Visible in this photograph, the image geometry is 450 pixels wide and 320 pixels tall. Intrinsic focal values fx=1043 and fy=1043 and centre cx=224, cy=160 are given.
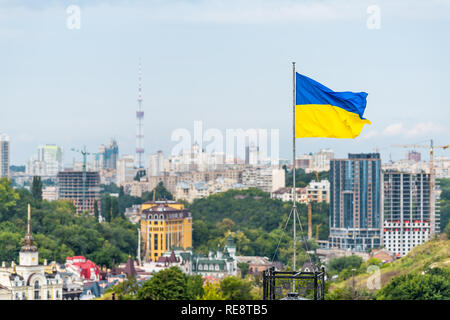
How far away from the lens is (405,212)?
34.5 meters

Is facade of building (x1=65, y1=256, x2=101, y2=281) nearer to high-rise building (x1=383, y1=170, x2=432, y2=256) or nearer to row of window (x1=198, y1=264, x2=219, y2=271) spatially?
row of window (x1=198, y1=264, x2=219, y2=271)

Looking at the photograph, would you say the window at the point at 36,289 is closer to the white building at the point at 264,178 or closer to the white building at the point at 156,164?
the white building at the point at 264,178

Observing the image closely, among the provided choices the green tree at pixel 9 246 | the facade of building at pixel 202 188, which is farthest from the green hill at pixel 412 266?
the facade of building at pixel 202 188

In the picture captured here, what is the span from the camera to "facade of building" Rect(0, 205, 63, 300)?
59.3 feet

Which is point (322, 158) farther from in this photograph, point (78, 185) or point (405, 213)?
point (405, 213)

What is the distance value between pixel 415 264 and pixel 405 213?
1599 centimetres

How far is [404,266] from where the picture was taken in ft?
63.2

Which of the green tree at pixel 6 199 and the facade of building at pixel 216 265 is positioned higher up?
the green tree at pixel 6 199

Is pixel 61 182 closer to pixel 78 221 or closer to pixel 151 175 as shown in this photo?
pixel 151 175

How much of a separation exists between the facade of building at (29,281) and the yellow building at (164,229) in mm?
10727

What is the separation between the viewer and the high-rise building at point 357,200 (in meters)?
34.3

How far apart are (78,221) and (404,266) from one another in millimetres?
11409

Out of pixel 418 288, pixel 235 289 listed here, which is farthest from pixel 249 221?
pixel 418 288

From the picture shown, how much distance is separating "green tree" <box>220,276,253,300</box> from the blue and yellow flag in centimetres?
1038
